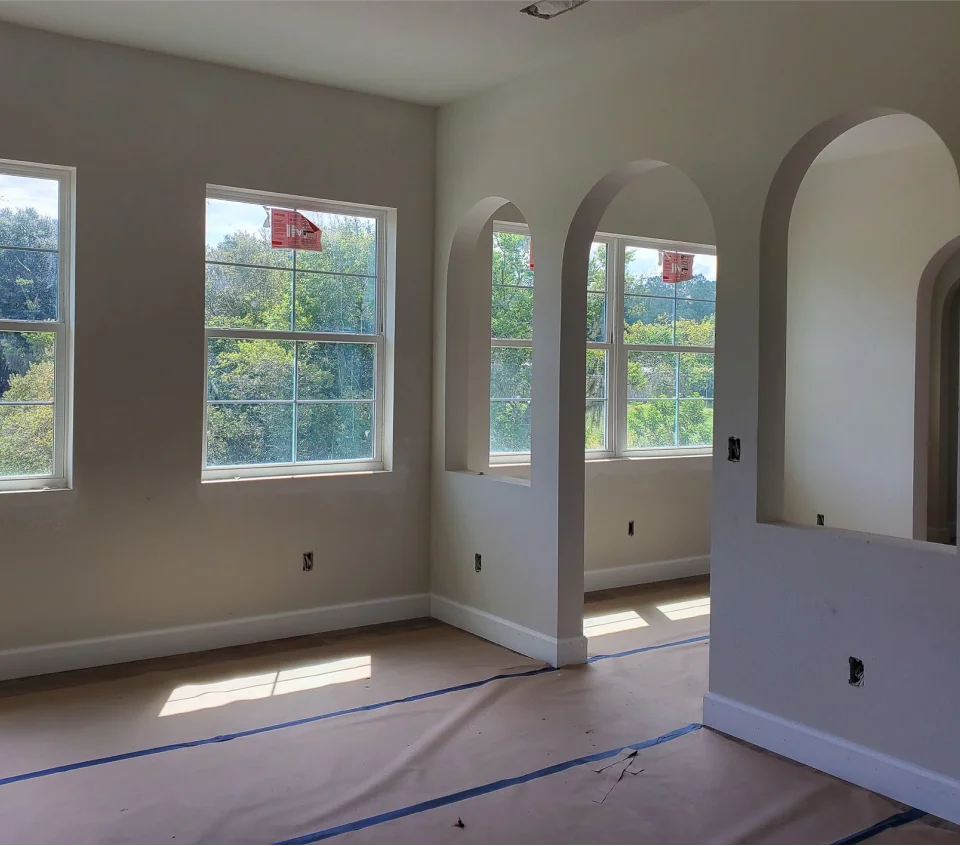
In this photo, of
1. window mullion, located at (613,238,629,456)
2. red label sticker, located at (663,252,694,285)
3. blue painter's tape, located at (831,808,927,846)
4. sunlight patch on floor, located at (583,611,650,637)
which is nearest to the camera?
blue painter's tape, located at (831,808,927,846)

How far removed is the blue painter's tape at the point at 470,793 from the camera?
9.04ft

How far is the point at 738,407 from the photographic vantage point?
352cm

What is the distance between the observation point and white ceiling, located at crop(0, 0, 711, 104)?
12.3 ft

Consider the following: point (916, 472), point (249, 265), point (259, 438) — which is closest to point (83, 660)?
point (259, 438)

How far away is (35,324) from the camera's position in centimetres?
413

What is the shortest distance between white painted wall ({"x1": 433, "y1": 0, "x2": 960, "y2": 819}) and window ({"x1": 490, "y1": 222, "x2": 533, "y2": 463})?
0.78 meters

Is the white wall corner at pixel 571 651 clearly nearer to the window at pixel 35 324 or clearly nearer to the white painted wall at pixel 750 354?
the white painted wall at pixel 750 354

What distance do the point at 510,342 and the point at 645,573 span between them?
6.19ft

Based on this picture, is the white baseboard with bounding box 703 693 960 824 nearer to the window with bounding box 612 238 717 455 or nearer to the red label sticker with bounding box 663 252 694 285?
the window with bounding box 612 238 717 455

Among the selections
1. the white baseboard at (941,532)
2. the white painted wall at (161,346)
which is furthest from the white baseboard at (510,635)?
the white baseboard at (941,532)

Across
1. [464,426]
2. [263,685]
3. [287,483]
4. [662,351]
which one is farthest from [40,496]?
[662,351]

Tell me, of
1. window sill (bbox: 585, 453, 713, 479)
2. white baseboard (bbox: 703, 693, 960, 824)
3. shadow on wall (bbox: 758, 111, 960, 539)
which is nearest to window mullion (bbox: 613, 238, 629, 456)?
window sill (bbox: 585, 453, 713, 479)

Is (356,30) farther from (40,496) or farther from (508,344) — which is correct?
Result: (40,496)

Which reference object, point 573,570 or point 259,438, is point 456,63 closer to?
point 259,438
